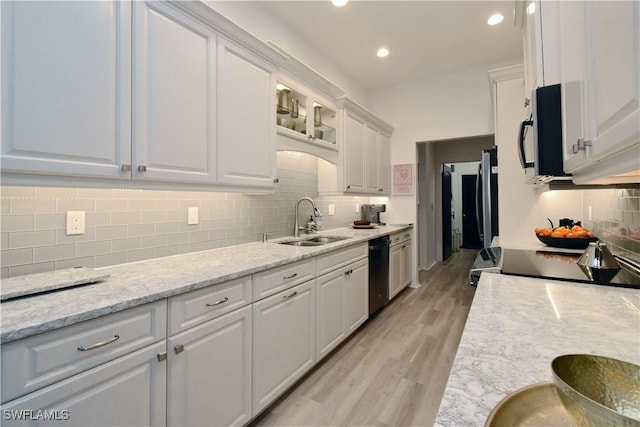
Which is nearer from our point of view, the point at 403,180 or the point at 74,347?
the point at 74,347

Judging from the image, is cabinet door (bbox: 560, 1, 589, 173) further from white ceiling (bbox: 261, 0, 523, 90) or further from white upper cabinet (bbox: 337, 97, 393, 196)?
white upper cabinet (bbox: 337, 97, 393, 196)

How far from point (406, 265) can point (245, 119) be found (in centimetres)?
313

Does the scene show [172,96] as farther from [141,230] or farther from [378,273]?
[378,273]

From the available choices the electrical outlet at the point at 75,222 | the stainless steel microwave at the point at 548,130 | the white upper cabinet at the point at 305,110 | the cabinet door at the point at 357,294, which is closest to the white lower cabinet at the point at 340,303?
the cabinet door at the point at 357,294

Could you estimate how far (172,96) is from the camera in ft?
5.04

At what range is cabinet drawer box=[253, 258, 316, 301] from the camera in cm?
165

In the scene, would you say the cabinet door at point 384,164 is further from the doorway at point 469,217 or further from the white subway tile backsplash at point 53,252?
the doorway at point 469,217

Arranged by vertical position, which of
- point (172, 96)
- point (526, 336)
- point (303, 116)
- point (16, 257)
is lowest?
point (526, 336)

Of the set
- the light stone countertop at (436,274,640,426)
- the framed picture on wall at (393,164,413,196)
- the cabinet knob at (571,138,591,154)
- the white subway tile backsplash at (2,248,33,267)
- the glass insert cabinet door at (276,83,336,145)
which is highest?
the glass insert cabinet door at (276,83,336,145)

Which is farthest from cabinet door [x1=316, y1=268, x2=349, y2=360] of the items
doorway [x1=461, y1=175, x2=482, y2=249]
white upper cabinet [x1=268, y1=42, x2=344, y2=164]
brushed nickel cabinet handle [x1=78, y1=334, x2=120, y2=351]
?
doorway [x1=461, y1=175, x2=482, y2=249]

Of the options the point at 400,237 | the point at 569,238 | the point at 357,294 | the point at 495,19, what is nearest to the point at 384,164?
the point at 400,237

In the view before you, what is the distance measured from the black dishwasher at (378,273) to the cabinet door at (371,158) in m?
0.79

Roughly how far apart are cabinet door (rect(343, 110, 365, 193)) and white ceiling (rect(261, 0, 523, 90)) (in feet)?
2.73

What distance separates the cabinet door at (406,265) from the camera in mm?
4031
